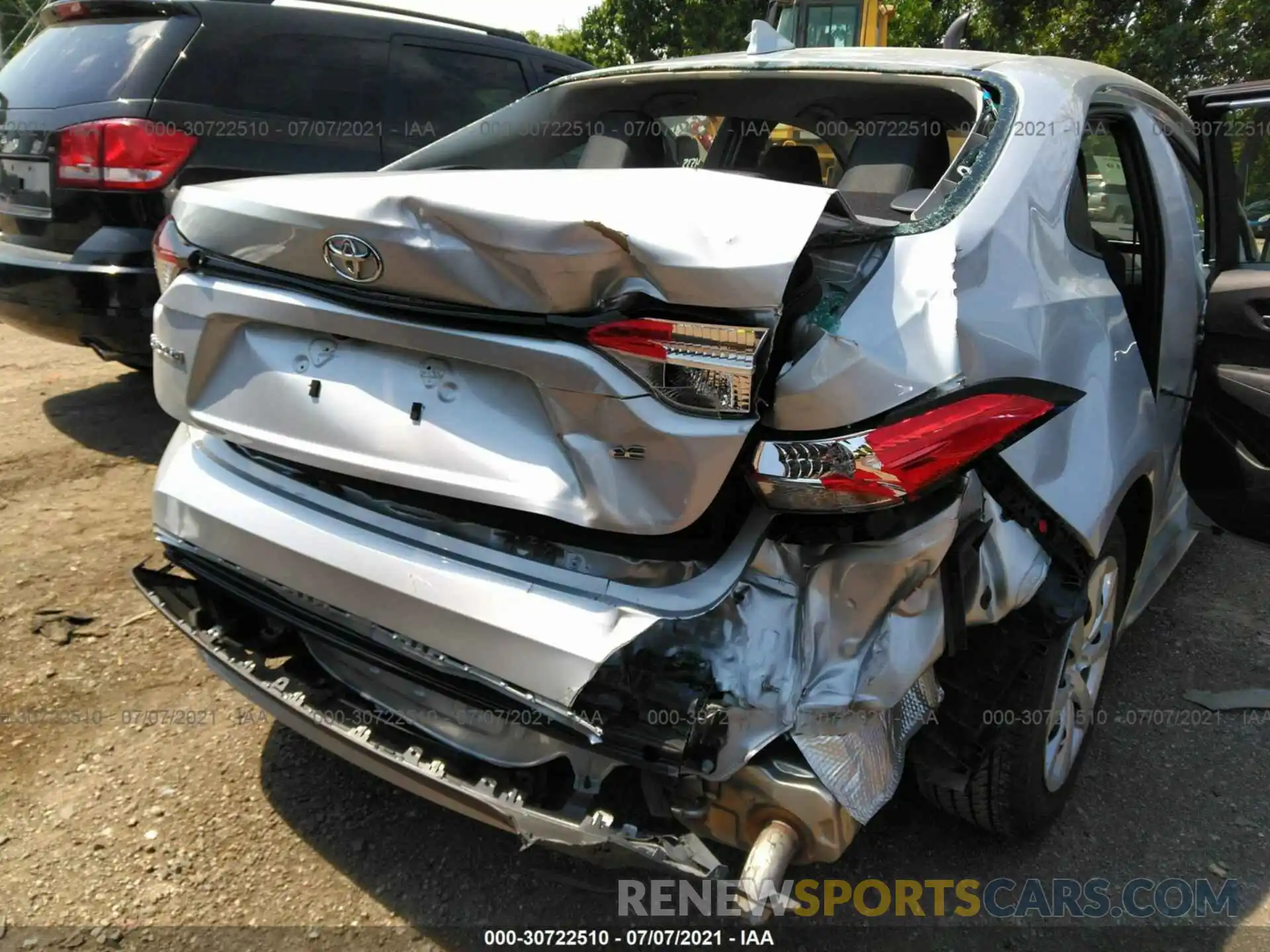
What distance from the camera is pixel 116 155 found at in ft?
12.7

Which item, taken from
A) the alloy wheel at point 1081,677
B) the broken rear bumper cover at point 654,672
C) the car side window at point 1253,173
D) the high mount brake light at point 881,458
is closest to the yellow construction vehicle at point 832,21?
the car side window at point 1253,173

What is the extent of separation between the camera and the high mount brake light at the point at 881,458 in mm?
1490

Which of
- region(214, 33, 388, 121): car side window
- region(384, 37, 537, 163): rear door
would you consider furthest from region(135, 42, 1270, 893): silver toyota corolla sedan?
region(384, 37, 537, 163): rear door

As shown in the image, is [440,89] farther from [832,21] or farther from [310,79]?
[832,21]

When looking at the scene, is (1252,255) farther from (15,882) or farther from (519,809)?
(15,882)

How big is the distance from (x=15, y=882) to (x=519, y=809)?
126 cm

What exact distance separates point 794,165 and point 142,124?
2.72 metres

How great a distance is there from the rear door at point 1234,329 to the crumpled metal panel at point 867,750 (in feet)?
5.25

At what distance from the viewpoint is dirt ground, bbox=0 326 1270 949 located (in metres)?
2.03

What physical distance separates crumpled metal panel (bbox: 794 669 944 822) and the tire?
0.33 meters

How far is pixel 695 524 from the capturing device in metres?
1.61

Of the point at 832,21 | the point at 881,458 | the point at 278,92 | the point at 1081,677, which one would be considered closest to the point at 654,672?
the point at 881,458

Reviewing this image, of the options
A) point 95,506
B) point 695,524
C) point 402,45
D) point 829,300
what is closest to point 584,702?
point 695,524

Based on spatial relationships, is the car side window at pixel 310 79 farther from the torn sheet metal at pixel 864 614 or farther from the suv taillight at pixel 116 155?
the torn sheet metal at pixel 864 614
